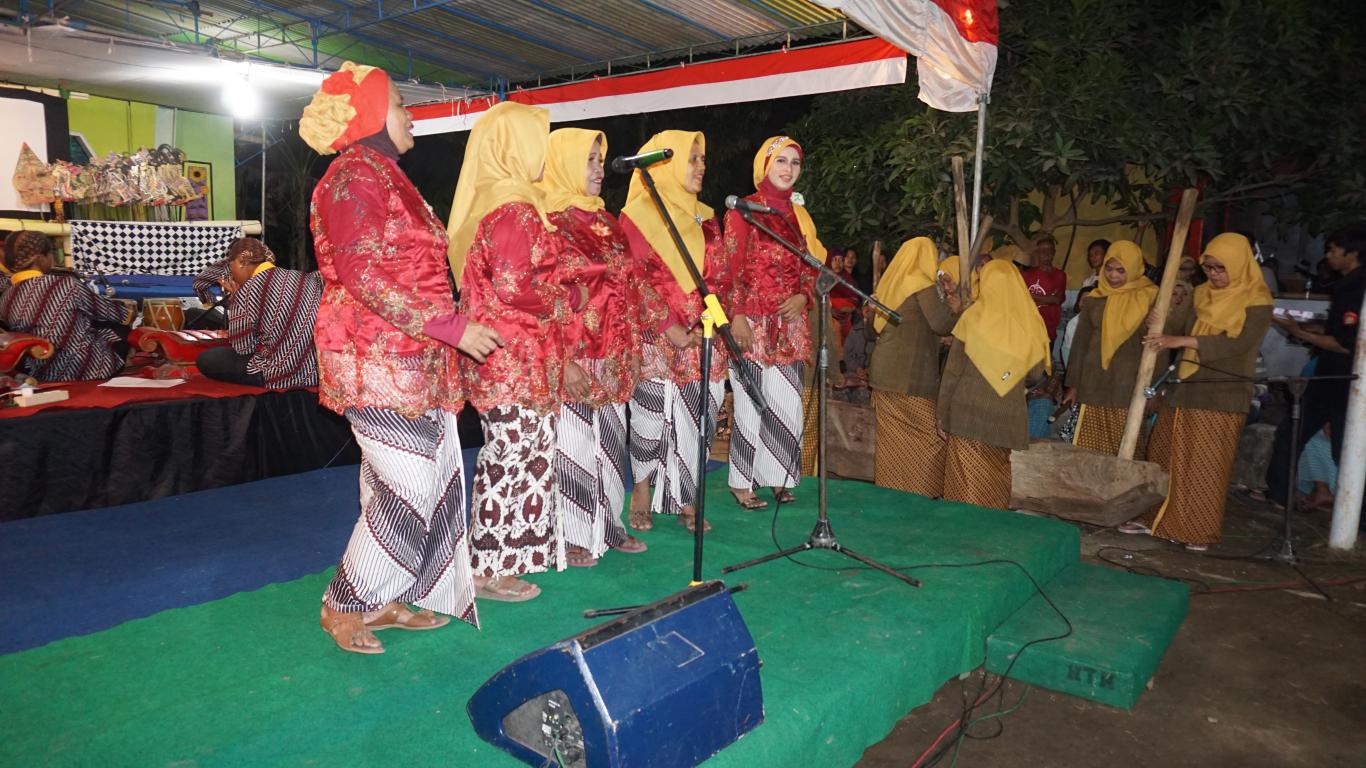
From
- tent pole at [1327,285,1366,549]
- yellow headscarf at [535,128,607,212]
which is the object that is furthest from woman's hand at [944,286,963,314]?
yellow headscarf at [535,128,607,212]

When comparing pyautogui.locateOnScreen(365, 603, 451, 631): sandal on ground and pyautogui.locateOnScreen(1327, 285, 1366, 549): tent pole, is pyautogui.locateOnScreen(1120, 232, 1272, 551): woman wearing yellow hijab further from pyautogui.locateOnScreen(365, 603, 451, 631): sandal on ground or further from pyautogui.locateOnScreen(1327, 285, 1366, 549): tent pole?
pyautogui.locateOnScreen(365, 603, 451, 631): sandal on ground

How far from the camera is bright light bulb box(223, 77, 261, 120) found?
7998 millimetres

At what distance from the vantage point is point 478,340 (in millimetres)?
2432

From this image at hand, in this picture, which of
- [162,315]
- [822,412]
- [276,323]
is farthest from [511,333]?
[162,315]

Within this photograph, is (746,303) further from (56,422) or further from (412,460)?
(56,422)

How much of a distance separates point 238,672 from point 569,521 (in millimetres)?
1236

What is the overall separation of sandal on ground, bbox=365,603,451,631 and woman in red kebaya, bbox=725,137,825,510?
174 centimetres

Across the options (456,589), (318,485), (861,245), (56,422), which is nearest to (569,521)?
(456,589)

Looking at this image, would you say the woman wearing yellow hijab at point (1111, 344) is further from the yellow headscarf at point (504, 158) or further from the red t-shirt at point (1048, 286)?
the yellow headscarf at point (504, 158)

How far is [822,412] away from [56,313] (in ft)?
14.7

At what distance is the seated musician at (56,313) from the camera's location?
504 centimetres

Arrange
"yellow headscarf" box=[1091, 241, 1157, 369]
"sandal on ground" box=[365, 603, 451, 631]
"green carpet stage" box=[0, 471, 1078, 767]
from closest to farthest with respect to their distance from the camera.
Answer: "green carpet stage" box=[0, 471, 1078, 767]
"sandal on ground" box=[365, 603, 451, 631]
"yellow headscarf" box=[1091, 241, 1157, 369]

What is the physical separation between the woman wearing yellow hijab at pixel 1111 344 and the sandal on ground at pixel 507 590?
393 centimetres

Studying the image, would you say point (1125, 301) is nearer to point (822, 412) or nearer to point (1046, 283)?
point (1046, 283)
